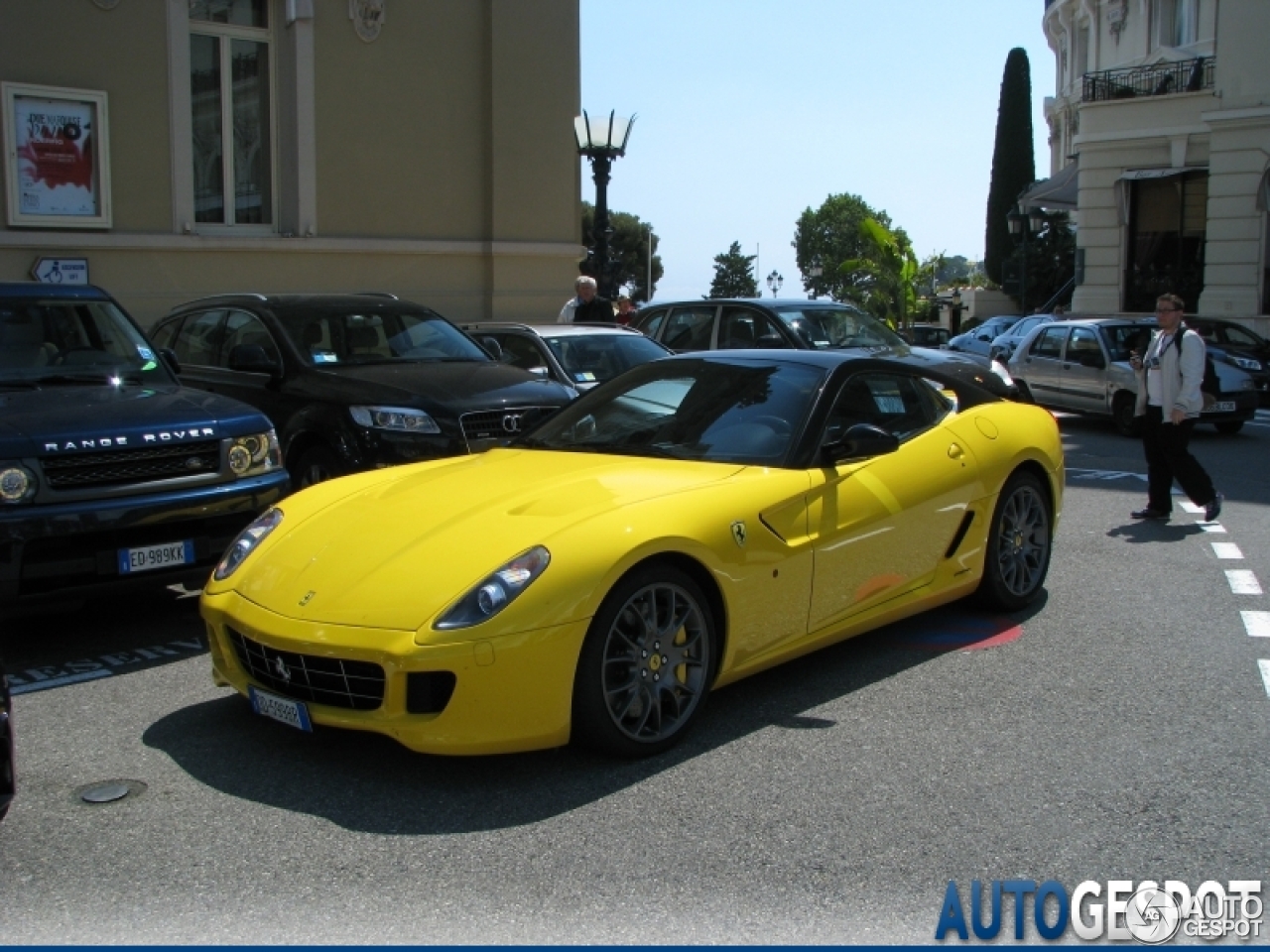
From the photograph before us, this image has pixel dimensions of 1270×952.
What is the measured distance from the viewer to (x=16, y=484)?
20.3ft

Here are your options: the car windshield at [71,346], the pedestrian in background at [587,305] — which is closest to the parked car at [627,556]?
the car windshield at [71,346]

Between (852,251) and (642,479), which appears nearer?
(642,479)

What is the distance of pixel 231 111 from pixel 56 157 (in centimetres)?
228

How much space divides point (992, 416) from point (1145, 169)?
3081cm

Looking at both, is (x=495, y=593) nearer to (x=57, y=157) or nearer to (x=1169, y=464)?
(x=1169, y=464)

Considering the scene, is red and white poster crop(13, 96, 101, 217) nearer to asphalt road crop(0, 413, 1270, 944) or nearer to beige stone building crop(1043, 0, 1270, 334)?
asphalt road crop(0, 413, 1270, 944)

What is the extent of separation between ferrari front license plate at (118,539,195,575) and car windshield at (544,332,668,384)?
5.25m

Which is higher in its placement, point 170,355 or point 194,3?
point 194,3

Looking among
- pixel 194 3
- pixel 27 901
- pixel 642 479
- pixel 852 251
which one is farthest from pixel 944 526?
pixel 852 251

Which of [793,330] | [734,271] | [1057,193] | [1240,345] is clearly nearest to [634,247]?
[734,271]

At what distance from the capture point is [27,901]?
3.83 m

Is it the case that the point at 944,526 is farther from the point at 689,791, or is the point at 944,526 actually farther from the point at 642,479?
the point at 689,791

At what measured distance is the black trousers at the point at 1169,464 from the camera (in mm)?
10172

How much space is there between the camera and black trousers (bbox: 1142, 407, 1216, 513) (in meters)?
10.2
